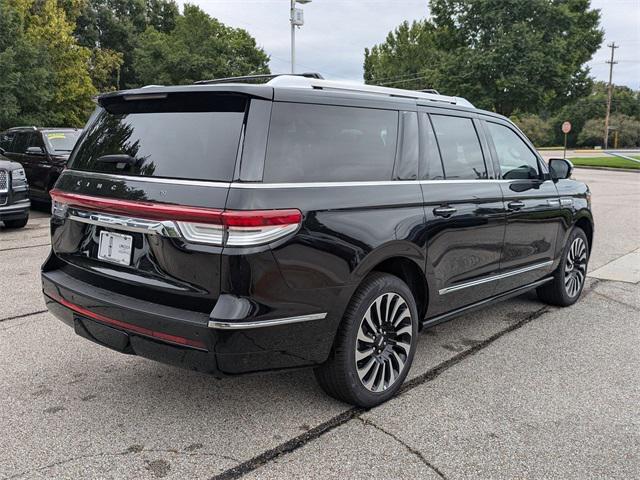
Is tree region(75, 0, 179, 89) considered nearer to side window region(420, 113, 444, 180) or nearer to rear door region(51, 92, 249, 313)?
rear door region(51, 92, 249, 313)

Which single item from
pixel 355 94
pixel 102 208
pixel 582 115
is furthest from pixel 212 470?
pixel 582 115

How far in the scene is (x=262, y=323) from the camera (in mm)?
2646

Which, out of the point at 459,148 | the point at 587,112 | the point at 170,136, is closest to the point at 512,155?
the point at 459,148

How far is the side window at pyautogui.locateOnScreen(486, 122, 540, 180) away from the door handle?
91 centimetres

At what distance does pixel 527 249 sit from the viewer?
Answer: 462cm

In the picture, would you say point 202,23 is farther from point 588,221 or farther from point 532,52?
point 588,221

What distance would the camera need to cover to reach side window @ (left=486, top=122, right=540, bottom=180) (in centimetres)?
446

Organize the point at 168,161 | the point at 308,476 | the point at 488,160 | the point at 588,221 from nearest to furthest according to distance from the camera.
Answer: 1. the point at 308,476
2. the point at 168,161
3. the point at 488,160
4. the point at 588,221

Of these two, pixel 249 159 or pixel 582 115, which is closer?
pixel 249 159

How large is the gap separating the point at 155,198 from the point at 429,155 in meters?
1.83

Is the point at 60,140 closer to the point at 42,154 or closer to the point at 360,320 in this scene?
the point at 42,154

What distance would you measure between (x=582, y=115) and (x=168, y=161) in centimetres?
8692

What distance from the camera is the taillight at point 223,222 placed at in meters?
2.55

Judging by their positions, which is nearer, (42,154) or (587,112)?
(42,154)
